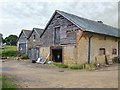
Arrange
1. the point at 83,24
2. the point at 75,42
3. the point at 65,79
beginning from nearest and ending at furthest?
the point at 65,79, the point at 75,42, the point at 83,24

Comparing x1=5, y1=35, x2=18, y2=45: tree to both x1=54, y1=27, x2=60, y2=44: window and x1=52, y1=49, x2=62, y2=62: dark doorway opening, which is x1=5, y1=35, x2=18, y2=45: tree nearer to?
x1=52, y1=49, x2=62, y2=62: dark doorway opening

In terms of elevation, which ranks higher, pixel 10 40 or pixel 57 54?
pixel 10 40

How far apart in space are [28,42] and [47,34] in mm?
15010

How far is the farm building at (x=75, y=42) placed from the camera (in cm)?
2295

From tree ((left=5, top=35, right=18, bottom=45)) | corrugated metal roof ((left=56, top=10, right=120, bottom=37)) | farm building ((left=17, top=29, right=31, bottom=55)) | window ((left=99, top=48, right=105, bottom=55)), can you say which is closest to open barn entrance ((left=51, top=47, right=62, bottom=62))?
corrugated metal roof ((left=56, top=10, right=120, bottom=37))

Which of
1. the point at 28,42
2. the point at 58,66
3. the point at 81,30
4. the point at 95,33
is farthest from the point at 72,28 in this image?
the point at 28,42

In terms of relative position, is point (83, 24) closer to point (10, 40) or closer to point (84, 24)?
point (84, 24)

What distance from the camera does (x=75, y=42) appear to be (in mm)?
23156

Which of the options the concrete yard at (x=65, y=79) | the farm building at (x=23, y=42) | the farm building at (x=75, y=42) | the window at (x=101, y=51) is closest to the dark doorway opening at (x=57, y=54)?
the farm building at (x=75, y=42)

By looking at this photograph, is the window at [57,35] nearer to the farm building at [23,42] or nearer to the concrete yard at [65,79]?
the concrete yard at [65,79]

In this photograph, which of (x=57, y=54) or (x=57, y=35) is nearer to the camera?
(x=57, y=35)

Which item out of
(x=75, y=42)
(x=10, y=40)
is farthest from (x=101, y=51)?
(x=10, y=40)

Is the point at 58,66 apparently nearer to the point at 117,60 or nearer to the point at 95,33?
the point at 95,33

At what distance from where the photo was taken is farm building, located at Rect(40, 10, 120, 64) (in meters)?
23.0
